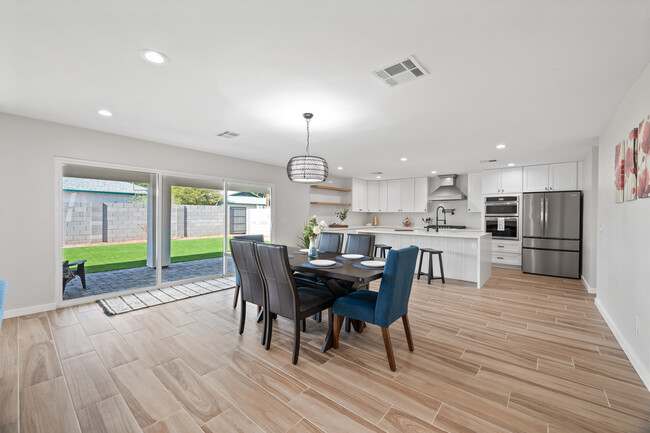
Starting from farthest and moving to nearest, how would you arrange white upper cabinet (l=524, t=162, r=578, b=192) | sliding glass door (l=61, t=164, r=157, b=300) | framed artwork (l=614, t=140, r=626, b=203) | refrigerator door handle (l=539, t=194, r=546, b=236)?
refrigerator door handle (l=539, t=194, r=546, b=236)
white upper cabinet (l=524, t=162, r=578, b=192)
sliding glass door (l=61, t=164, r=157, b=300)
framed artwork (l=614, t=140, r=626, b=203)

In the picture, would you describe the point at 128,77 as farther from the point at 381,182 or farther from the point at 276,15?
the point at 381,182

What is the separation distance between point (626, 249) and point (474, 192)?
15.8 ft

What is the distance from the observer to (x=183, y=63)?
2109mm

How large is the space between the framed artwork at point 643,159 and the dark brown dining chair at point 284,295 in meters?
2.54

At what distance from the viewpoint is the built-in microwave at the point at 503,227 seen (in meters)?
6.11

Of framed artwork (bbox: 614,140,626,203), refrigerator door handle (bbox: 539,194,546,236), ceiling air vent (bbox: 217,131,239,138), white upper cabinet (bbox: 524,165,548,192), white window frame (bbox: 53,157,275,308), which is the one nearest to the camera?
framed artwork (bbox: 614,140,626,203)

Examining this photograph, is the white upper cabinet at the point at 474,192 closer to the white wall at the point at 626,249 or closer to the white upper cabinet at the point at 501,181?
the white upper cabinet at the point at 501,181

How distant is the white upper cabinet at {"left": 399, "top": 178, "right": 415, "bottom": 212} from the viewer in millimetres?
8000

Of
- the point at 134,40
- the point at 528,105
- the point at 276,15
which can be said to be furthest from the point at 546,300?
the point at 134,40

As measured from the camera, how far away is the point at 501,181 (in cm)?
633

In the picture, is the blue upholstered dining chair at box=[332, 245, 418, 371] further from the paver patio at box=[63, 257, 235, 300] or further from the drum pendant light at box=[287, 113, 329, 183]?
the paver patio at box=[63, 257, 235, 300]

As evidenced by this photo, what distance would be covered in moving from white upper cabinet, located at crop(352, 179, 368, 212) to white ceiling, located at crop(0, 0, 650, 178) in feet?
14.6

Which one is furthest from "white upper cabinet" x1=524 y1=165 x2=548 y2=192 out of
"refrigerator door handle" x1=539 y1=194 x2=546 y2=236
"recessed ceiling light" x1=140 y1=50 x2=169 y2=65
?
"recessed ceiling light" x1=140 y1=50 x2=169 y2=65

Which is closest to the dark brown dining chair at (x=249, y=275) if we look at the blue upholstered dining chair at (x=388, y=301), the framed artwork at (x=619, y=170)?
the blue upholstered dining chair at (x=388, y=301)
